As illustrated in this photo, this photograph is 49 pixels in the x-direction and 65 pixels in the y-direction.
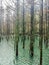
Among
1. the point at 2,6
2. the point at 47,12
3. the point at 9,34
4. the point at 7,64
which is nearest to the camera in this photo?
the point at 7,64

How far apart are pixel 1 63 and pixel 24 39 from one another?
505 cm

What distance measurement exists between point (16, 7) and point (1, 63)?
2142mm

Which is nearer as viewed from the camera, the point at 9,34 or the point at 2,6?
the point at 2,6

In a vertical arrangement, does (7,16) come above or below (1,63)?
above

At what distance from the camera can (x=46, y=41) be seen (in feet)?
32.8

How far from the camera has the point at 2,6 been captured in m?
7.14

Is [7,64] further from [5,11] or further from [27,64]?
[5,11]

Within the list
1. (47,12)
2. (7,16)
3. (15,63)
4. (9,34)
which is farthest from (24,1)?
(15,63)

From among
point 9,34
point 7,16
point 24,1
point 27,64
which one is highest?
point 24,1

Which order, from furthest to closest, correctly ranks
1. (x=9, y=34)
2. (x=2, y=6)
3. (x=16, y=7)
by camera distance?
(x=9, y=34)
(x=2, y=6)
(x=16, y=7)

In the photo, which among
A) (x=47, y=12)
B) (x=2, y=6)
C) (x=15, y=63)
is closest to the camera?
(x=15, y=63)

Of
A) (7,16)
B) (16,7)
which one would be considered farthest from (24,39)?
(16,7)

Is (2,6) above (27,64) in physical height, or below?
above

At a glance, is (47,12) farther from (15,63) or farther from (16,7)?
(15,63)
